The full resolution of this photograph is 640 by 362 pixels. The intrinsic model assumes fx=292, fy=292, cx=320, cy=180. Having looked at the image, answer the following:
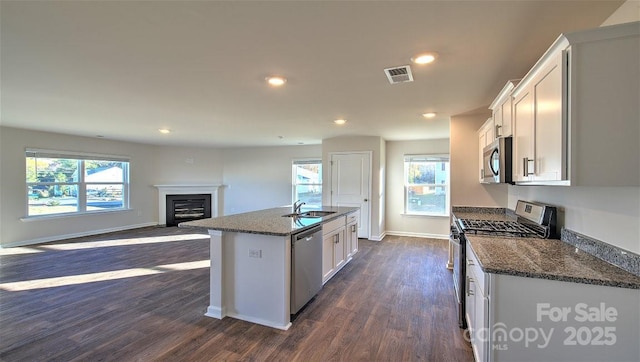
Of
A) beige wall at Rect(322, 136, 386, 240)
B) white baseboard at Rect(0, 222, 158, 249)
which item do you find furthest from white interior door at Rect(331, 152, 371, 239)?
white baseboard at Rect(0, 222, 158, 249)

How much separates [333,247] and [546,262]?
2.41 m

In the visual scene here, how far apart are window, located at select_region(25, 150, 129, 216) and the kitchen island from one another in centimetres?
523

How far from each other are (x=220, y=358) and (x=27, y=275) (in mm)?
3569

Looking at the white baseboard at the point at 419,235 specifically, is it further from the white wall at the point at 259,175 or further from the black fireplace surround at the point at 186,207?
the black fireplace surround at the point at 186,207

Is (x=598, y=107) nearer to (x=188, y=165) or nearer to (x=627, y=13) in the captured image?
(x=627, y=13)

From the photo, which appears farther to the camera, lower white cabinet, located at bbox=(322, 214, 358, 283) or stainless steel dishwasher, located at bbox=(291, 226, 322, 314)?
lower white cabinet, located at bbox=(322, 214, 358, 283)

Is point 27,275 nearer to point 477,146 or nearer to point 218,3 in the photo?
point 218,3

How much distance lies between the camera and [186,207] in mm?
8164

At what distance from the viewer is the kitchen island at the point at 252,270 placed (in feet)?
8.55

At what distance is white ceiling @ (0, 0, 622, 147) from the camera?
5.21 ft

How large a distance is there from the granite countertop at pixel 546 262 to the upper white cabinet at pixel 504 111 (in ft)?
2.82

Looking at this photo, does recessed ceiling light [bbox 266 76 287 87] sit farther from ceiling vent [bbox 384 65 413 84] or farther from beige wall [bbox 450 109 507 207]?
beige wall [bbox 450 109 507 207]

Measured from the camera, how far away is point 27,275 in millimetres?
3871

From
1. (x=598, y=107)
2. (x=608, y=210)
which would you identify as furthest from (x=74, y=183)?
(x=608, y=210)
